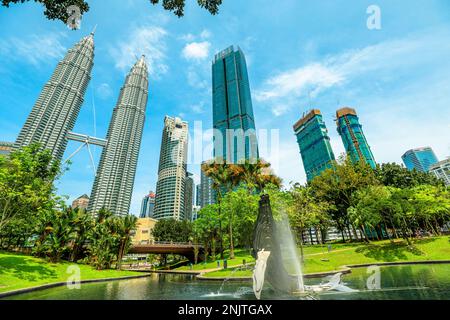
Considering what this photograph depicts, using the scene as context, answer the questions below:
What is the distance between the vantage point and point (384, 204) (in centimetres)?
2969

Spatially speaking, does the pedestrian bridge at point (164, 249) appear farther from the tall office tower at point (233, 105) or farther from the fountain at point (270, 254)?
the tall office tower at point (233, 105)

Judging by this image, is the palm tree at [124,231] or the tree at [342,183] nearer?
the palm tree at [124,231]

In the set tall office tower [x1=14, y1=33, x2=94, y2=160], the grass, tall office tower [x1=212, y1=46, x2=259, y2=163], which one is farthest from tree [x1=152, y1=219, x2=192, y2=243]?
tall office tower [x1=212, y1=46, x2=259, y2=163]

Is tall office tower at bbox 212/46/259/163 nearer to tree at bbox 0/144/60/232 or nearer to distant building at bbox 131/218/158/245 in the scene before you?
distant building at bbox 131/218/158/245

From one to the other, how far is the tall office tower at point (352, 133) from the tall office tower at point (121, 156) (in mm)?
176558

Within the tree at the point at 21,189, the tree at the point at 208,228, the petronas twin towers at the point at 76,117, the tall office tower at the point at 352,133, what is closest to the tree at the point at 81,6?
the tree at the point at 21,189

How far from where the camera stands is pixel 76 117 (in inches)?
5472

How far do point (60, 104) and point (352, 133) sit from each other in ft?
699

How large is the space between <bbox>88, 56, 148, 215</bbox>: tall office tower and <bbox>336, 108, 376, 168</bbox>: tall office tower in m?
177

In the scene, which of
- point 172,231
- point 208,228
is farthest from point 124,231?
point 172,231

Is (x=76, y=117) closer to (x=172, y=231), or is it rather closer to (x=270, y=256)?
(x=172, y=231)

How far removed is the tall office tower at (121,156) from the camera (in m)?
169
